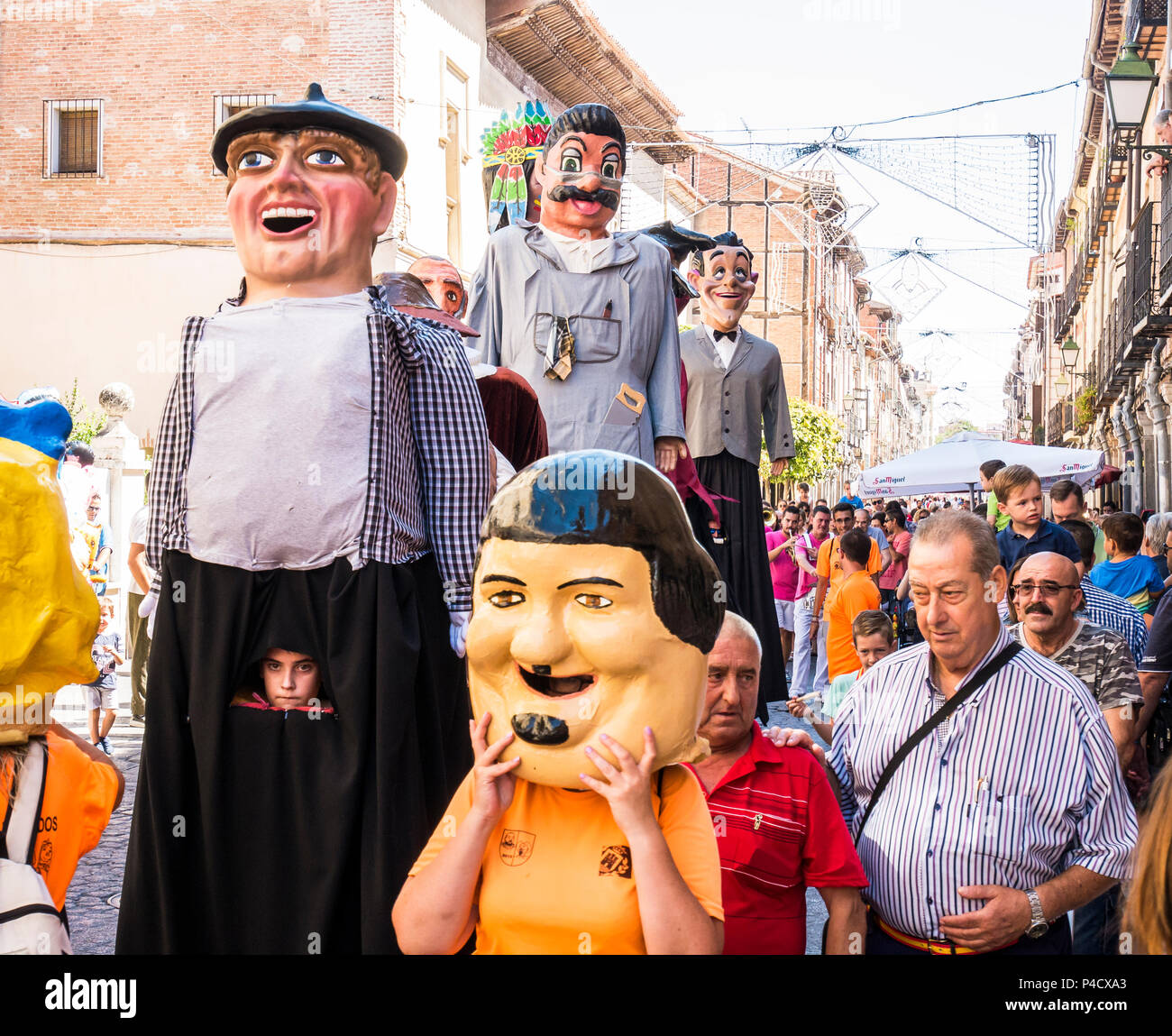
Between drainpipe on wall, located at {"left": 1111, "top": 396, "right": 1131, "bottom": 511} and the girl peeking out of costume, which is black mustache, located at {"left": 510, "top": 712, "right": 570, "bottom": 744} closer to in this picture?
the girl peeking out of costume

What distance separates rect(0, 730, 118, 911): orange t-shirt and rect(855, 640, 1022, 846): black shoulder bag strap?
173 cm

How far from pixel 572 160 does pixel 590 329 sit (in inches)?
22.1

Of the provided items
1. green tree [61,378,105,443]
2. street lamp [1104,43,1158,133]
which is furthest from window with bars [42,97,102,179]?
street lamp [1104,43,1158,133]

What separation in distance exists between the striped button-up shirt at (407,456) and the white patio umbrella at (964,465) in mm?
12658

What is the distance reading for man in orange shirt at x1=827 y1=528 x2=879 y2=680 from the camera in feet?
25.6

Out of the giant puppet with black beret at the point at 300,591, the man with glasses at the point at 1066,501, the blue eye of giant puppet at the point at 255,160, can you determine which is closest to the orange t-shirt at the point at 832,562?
the man with glasses at the point at 1066,501

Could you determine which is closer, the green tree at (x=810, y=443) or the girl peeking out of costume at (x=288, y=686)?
the girl peeking out of costume at (x=288, y=686)

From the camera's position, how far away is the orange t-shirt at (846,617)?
7.79 meters

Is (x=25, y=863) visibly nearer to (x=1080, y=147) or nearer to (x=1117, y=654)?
(x=1117, y=654)

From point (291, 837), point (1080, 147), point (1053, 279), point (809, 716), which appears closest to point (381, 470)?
point (291, 837)

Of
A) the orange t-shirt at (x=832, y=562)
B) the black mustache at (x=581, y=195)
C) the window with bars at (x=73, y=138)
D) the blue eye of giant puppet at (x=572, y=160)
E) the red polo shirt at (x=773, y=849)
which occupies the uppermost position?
the window with bars at (x=73, y=138)

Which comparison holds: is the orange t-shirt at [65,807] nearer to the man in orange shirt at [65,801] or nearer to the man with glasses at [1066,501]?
the man in orange shirt at [65,801]

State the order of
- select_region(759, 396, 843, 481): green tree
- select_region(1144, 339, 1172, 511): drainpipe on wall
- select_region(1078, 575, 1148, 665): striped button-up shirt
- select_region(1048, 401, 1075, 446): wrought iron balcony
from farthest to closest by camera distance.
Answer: select_region(1048, 401, 1075, 446): wrought iron balcony < select_region(759, 396, 843, 481): green tree < select_region(1144, 339, 1172, 511): drainpipe on wall < select_region(1078, 575, 1148, 665): striped button-up shirt
